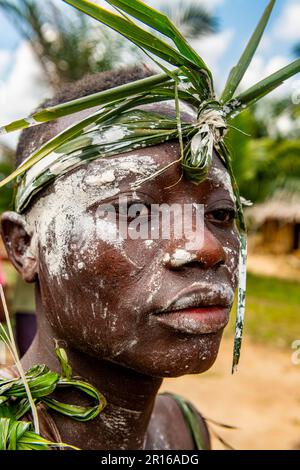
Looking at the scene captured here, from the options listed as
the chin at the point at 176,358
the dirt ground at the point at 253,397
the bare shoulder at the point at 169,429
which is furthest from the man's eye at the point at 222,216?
the dirt ground at the point at 253,397

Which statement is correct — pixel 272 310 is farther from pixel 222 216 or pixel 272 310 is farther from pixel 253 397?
pixel 222 216

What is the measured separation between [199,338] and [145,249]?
30 centimetres

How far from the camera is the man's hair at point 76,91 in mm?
1871

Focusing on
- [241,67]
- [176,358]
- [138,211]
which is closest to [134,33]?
[241,67]

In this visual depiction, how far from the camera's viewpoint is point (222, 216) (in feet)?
5.63

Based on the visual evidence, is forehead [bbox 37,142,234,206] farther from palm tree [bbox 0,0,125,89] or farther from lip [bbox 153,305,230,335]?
A: palm tree [bbox 0,0,125,89]

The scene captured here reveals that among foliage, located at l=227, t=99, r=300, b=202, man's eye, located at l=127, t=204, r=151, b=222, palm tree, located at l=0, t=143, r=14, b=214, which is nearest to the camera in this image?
man's eye, located at l=127, t=204, r=151, b=222

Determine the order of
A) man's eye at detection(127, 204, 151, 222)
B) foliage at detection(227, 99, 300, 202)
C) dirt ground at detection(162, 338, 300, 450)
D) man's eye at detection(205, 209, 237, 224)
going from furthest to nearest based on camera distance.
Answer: foliage at detection(227, 99, 300, 202) → dirt ground at detection(162, 338, 300, 450) → man's eye at detection(205, 209, 237, 224) → man's eye at detection(127, 204, 151, 222)

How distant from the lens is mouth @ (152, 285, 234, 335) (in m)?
1.46

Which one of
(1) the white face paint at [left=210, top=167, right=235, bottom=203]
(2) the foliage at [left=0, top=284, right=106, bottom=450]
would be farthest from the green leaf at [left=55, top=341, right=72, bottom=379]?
(1) the white face paint at [left=210, top=167, right=235, bottom=203]

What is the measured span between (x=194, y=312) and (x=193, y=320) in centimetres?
2

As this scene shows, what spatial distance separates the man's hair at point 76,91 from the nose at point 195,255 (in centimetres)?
66

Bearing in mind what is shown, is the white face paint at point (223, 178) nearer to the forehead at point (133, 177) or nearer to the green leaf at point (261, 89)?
the forehead at point (133, 177)
